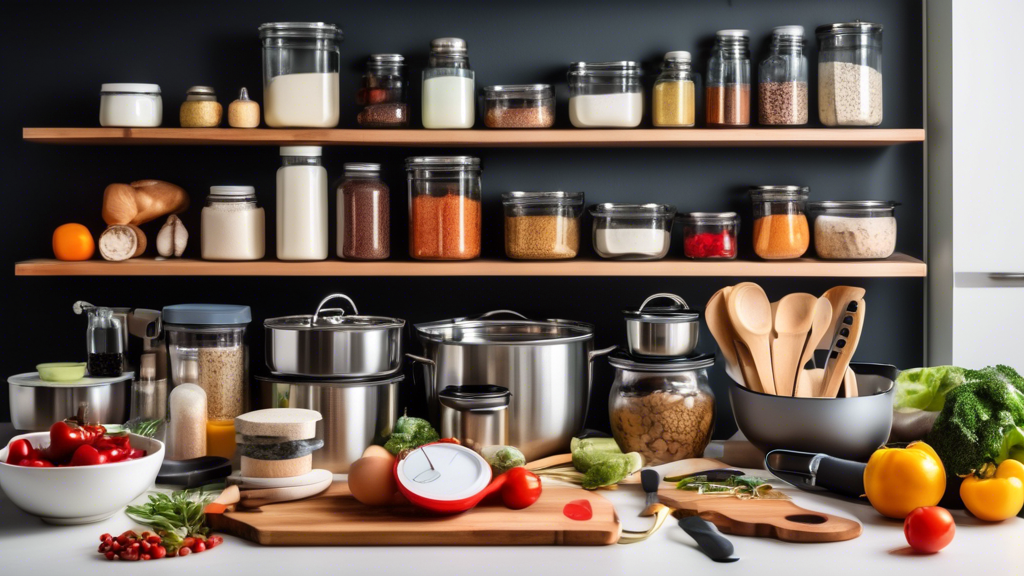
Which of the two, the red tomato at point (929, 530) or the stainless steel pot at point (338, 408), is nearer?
the red tomato at point (929, 530)

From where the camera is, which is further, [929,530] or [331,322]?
[331,322]

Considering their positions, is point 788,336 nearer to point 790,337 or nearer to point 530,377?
point 790,337

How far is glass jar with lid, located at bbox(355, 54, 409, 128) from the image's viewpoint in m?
1.96

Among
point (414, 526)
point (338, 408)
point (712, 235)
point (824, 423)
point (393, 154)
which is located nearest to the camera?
point (414, 526)

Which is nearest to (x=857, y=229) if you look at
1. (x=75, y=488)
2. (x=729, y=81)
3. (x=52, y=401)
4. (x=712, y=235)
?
(x=712, y=235)

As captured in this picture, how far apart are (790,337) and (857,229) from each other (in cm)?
30

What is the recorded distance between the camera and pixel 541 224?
196cm

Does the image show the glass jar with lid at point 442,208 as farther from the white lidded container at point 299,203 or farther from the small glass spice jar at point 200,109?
the small glass spice jar at point 200,109

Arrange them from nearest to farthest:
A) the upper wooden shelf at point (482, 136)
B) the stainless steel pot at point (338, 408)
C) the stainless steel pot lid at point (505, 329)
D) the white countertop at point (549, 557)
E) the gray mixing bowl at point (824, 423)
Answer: the white countertop at point (549, 557) < the gray mixing bowl at point (824, 423) < the stainless steel pot at point (338, 408) < the upper wooden shelf at point (482, 136) < the stainless steel pot lid at point (505, 329)

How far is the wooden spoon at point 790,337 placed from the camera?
1.80 metres

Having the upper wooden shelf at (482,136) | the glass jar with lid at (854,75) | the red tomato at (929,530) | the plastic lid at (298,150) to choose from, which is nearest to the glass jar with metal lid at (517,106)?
the upper wooden shelf at (482,136)

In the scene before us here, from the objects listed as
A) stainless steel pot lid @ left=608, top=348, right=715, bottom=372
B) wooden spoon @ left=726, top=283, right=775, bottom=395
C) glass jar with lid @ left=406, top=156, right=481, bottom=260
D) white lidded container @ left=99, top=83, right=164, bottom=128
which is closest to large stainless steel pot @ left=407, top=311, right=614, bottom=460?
stainless steel pot lid @ left=608, top=348, right=715, bottom=372

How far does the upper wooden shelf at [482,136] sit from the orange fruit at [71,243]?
0.19m

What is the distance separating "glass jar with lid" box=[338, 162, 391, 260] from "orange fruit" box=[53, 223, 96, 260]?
1.79 ft
